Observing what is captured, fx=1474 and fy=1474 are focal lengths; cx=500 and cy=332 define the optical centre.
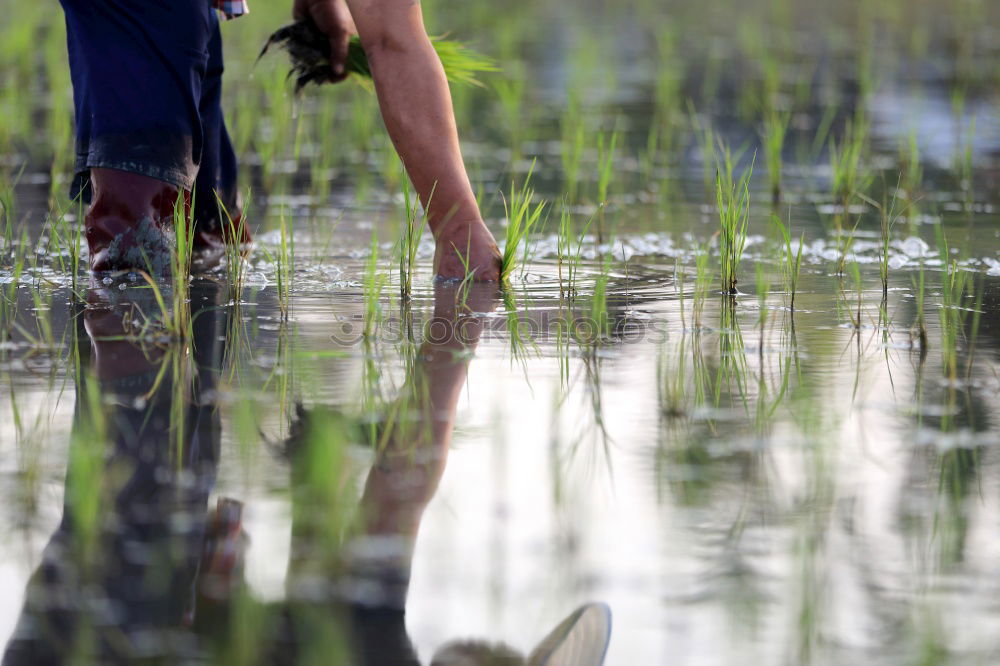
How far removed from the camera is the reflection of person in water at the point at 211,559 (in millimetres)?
1261

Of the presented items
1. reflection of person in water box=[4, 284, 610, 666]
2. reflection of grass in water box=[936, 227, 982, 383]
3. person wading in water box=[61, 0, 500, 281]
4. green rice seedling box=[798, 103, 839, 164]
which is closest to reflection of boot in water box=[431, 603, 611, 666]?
reflection of person in water box=[4, 284, 610, 666]

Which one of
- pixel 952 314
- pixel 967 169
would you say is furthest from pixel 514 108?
pixel 952 314

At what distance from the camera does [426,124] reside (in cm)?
282

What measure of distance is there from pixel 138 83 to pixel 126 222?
0.27 m

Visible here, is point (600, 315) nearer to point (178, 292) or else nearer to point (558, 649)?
point (178, 292)

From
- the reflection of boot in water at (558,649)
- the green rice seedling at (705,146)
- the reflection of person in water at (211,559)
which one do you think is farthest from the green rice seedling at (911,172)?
the reflection of boot in water at (558,649)

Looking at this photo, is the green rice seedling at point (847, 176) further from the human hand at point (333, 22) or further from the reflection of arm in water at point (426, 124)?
the human hand at point (333, 22)

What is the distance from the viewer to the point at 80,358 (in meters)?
2.19

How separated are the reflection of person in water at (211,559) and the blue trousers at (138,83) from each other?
0.98m

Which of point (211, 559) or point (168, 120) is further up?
point (168, 120)

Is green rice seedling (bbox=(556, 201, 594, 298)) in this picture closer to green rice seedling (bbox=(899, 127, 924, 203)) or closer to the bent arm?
the bent arm

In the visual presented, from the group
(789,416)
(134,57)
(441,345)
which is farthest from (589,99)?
(789,416)

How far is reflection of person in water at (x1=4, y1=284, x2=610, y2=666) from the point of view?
1261mm

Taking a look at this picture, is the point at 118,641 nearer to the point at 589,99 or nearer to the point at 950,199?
the point at 950,199
